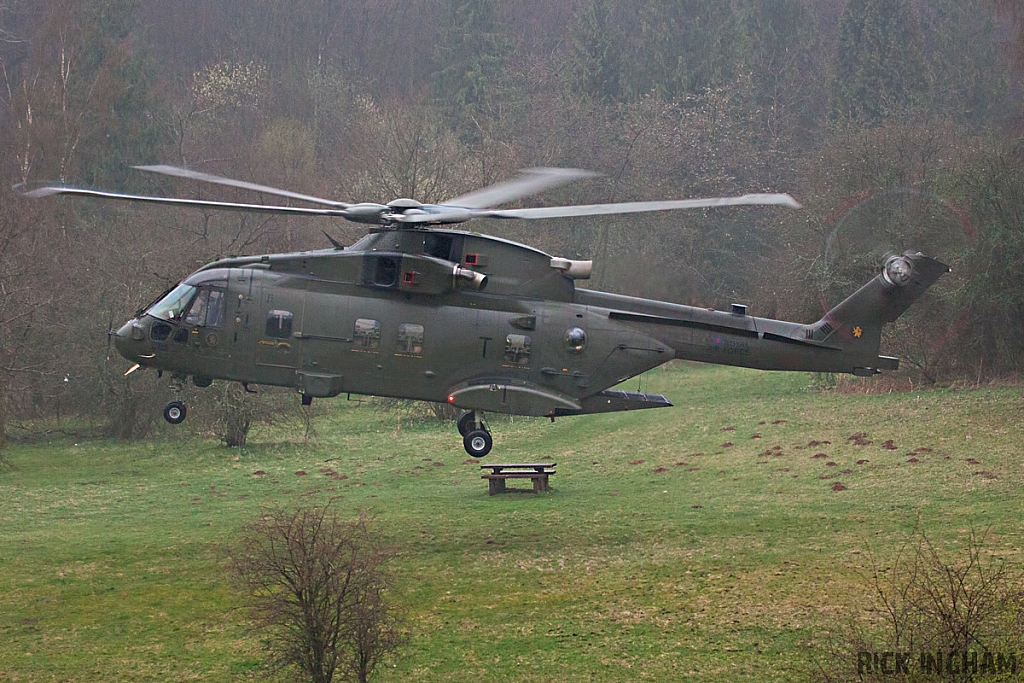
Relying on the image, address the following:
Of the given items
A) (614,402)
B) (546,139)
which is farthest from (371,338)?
(546,139)

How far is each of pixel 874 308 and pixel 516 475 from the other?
8.60 m

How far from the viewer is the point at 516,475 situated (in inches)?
993

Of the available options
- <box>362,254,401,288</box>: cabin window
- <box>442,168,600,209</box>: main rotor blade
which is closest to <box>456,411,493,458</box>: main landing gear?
<box>362,254,401,288</box>: cabin window

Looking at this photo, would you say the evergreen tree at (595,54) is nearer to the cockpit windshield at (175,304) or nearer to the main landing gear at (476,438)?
the main landing gear at (476,438)

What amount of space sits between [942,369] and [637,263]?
10.2m

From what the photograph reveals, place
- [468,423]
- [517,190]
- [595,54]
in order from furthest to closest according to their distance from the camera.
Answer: [595,54] → [468,423] → [517,190]

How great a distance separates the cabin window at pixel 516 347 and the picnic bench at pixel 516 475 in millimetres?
6105

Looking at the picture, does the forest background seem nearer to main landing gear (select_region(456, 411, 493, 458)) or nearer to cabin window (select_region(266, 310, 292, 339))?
cabin window (select_region(266, 310, 292, 339))

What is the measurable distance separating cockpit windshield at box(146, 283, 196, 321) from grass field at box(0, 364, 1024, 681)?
4.26 metres

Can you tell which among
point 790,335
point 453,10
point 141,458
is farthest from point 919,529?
point 453,10

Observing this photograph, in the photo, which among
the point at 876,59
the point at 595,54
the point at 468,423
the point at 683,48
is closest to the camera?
the point at 468,423

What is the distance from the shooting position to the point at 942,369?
37.2 meters

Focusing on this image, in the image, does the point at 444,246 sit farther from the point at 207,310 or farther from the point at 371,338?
the point at 207,310

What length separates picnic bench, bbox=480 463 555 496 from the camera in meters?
25.2
